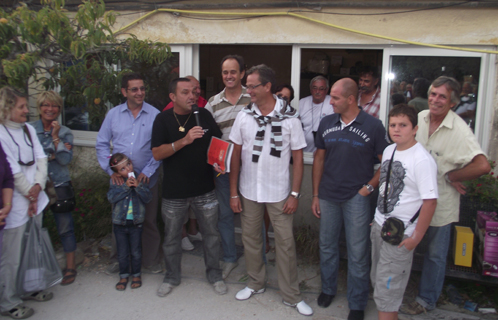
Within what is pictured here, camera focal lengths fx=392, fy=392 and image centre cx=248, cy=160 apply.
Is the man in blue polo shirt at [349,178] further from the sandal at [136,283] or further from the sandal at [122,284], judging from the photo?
the sandal at [122,284]

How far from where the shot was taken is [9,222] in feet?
10.9

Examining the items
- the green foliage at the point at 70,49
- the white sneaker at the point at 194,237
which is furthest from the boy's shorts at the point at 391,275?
the green foliage at the point at 70,49

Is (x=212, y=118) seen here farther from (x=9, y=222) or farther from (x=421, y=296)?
(x=421, y=296)

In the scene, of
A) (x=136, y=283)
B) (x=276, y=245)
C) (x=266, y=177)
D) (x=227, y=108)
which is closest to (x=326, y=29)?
(x=227, y=108)

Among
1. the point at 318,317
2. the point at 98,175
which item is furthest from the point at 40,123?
the point at 318,317

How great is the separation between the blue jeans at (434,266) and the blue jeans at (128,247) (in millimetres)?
2654

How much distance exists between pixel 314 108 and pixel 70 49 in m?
2.85

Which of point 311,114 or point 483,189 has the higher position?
point 311,114

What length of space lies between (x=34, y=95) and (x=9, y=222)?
3.35m

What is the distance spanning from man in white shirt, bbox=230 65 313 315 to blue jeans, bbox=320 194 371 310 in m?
0.29

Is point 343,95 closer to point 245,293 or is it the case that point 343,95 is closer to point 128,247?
point 245,293

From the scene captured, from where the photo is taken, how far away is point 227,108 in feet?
13.1

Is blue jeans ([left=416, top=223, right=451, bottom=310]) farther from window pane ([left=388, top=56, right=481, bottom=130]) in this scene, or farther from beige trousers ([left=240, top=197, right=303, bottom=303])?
window pane ([left=388, top=56, right=481, bottom=130])

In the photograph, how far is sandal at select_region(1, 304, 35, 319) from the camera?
339cm
